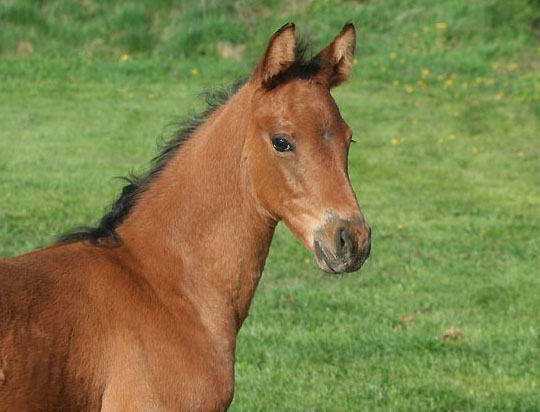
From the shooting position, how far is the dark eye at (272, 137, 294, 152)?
161 inches

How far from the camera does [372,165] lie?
1331cm

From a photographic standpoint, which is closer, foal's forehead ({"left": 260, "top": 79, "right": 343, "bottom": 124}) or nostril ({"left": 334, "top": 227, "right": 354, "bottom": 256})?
nostril ({"left": 334, "top": 227, "right": 354, "bottom": 256})

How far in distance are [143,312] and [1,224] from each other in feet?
21.2

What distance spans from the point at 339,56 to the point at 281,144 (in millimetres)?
521

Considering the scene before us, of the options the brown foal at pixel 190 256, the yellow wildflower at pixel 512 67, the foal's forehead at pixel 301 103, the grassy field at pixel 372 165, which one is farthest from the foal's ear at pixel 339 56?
the yellow wildflower at pixel 512 67

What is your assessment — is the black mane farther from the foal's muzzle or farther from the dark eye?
the foal's muzzle

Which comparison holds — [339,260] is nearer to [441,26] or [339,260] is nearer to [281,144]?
[281,144]

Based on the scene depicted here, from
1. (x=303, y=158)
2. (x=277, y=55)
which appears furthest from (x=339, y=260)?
(x=277, y=55)

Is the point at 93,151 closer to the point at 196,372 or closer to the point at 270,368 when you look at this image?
the point at 270,368

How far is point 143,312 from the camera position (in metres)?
4.05

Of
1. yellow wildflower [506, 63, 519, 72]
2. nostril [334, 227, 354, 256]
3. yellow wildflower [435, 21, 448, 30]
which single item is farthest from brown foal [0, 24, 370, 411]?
yellow wildflower [435, 21, 448, 30]

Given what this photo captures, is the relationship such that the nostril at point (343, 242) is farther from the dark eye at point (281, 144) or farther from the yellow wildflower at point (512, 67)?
the yellow wildflower at point (512, 67)

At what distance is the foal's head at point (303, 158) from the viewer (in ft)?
13.0

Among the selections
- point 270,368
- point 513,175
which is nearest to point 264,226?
point 270,368
